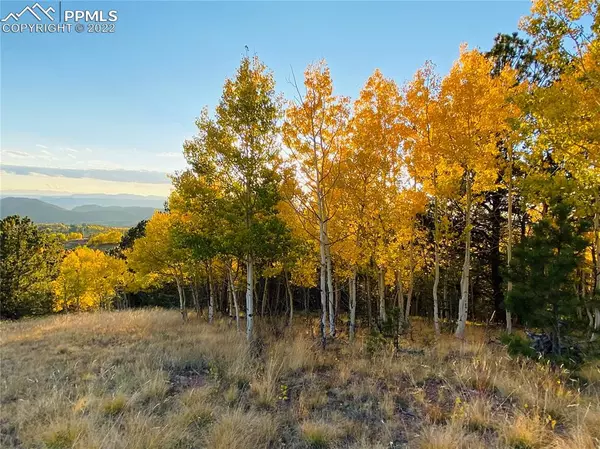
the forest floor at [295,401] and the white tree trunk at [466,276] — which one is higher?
the white tree trunk at [466,276]

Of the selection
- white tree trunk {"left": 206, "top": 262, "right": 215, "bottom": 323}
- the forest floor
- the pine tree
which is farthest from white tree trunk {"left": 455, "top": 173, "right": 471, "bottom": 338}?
white tree trunk {"left": 206, "top": 262, "right": 215, "bottom": 323}

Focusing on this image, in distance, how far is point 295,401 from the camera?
523cm

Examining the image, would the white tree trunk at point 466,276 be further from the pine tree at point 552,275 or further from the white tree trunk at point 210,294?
the white tree trunk at point 210,294

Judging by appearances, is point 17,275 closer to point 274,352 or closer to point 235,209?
point 235,209

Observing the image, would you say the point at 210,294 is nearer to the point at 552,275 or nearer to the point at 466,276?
the point at 466,276

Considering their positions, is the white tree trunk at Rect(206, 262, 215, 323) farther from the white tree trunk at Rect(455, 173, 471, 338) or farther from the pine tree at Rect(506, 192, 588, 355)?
the pine tree at Rect(506, 192, 588, 355)

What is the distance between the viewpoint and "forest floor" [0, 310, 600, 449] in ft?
12.7

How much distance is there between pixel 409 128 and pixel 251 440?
9.81 metres

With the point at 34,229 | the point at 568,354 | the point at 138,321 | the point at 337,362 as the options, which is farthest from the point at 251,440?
the point at 34,229

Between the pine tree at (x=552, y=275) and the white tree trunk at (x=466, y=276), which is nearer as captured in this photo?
the pine tree at (x=552, y=275)

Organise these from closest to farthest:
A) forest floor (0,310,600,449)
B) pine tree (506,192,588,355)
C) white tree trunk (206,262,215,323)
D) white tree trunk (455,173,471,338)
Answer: forest floor (0,310,600,449), pine tree (506,192,588,355), white tree trunk (455,173,471,338), white tree trunk (206,262,215,323)

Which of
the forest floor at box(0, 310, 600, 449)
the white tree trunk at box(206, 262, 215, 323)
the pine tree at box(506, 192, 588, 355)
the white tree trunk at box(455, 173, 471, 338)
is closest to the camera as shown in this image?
the forest floor at box(0, 310, 600, 449)

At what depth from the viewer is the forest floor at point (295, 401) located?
3.88 metres

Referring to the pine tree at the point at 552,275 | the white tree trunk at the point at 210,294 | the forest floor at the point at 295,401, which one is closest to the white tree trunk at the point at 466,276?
the forest floor at the point at 295,401
